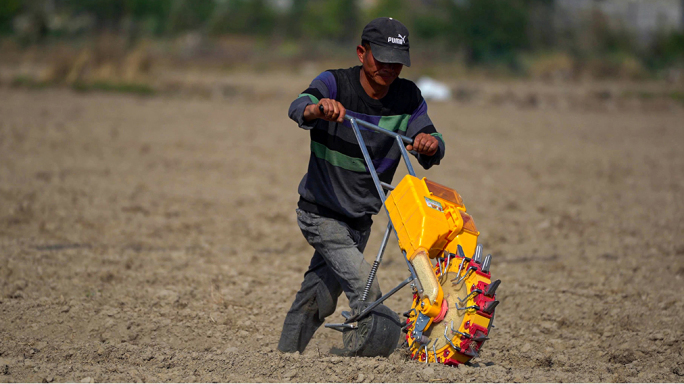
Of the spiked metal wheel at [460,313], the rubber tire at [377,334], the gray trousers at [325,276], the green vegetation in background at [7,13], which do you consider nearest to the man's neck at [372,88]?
the gray trousers at [325,276]

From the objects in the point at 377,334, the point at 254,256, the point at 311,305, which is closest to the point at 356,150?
the point at 377,334

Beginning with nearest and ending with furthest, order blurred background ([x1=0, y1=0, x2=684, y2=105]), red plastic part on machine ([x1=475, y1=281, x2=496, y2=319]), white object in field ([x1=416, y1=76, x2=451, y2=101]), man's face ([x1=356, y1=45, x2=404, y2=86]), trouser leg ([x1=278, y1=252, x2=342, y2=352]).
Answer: red plastic part on machine ([x1=475, y1=281, x2=496, y2=319]), man's face ([x1=356, y1=45, x2=404, y2=86]), trouser leg ([x1=278, y1=252, x2=342, y2=352]), white object in field ([x1=416, y1=76, x2=451, y2=101]), blurred background ([x1=0, y1=0, x2=684, y2=105])

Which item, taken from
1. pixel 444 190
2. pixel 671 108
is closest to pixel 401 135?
pixel 444 190

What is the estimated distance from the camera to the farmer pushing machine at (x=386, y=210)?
3.62 meters

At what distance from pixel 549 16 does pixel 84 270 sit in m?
52.9

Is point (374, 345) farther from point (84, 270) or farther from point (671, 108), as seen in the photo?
point (671, 108)

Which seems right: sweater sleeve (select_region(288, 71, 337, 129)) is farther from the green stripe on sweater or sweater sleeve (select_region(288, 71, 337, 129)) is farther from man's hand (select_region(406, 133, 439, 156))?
man's hand (select_region(406, 133, 439, 156))

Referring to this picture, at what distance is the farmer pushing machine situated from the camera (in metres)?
3.62

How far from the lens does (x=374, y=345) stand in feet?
13.1

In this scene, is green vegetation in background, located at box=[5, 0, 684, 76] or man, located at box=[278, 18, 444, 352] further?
green vegetation in background, located at box=[5, 0, 684, 76]

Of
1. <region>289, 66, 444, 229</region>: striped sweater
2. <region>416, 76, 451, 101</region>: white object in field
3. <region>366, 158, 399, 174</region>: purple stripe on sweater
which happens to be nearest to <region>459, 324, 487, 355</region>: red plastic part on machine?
<region>289, 66, 444, 229</region>: striped sweater

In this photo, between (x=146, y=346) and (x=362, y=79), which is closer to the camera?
(x=362, y=79)

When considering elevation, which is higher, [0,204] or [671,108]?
[671,108]

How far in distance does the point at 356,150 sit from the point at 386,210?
1.31 ft
